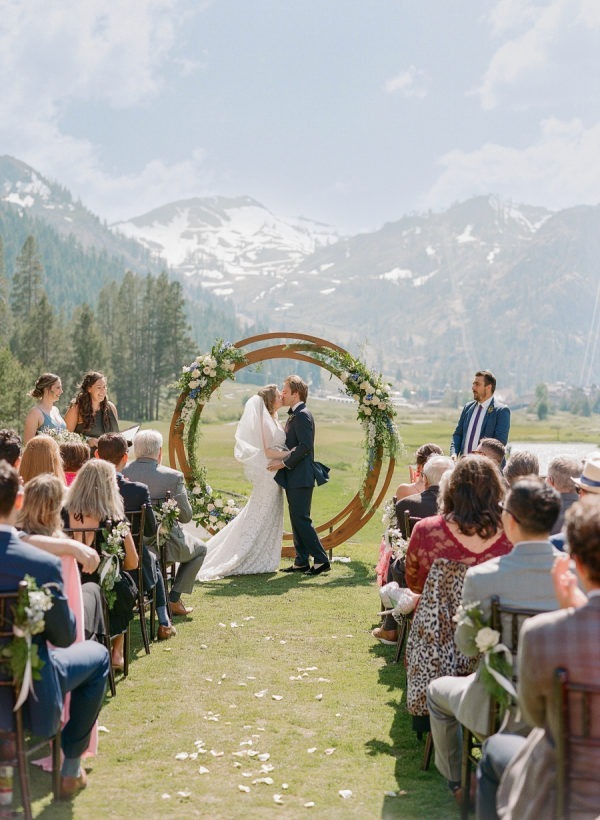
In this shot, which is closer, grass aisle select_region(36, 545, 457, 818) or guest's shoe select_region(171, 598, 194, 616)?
grass aisle select_region(36, 545, 457, 818)

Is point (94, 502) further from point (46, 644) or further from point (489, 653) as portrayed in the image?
point (489, 653)

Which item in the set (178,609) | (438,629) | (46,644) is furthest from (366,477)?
(46,644)

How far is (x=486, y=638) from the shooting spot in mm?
3629

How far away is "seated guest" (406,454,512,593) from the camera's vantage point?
452cm

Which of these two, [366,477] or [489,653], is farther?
[366,477]

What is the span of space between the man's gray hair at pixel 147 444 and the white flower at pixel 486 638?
4.63m

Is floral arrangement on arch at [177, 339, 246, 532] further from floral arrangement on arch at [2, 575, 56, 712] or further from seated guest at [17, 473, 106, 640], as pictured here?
floral arrangement on arch at [2, 575, 56, 712]

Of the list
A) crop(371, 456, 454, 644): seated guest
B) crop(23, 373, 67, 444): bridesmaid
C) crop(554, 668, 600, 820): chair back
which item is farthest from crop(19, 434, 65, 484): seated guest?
crop(554, 668, 600, 820): chair back

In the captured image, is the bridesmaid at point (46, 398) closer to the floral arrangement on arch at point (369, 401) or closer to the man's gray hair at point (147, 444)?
the man's gray hair at point (147, 444)

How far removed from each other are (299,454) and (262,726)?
5.32 meters

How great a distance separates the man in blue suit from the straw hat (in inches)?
153

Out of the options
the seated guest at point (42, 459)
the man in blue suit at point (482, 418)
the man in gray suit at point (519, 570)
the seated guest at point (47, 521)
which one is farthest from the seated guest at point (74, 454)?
the man in blue suit at point (482, 418)

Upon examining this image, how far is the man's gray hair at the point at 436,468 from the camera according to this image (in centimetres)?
645

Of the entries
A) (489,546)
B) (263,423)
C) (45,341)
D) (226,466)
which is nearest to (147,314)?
(45,341)
